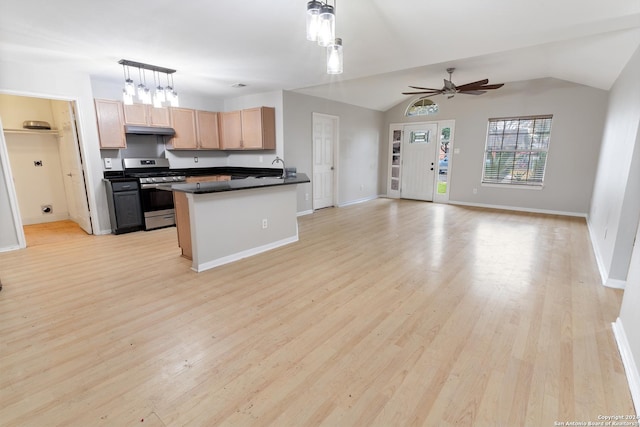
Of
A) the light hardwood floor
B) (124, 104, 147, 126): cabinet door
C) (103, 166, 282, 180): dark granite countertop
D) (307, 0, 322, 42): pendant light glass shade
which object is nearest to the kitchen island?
the light hardwood floor

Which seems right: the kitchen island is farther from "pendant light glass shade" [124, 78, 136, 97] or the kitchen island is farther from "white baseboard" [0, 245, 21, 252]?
"white baseboard" [0, 245, 21, 252]

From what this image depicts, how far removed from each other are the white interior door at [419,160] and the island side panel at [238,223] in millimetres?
4635

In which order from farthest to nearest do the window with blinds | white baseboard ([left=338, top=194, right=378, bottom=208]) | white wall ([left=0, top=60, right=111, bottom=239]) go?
white baseboard ([left=338, top=194, right=378, bottom=208]) → the window with blinds → white wall ([left=0, top=60, right=111, bottom=239])

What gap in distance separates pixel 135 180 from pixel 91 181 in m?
0.60

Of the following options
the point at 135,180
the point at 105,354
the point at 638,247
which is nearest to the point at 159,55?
the point at 135,180

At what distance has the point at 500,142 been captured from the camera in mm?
6582

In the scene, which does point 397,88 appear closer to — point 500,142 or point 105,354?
point 500,142

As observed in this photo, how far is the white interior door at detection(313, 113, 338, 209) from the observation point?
6340 mm

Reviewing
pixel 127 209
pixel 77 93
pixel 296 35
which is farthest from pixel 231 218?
pixel 77 93

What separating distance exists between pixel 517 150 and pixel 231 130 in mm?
6100

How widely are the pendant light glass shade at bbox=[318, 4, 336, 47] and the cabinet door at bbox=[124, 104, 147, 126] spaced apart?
174 inches

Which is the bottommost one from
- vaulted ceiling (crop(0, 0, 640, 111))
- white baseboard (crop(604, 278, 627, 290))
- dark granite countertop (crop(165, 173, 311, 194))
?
white baseboard (crop(604, 278, 627, 290))

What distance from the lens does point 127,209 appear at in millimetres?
4809

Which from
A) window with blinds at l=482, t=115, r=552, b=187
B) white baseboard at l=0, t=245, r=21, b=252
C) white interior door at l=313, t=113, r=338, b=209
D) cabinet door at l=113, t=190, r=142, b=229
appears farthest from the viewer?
white interior door at l=313, t=113, r=338, b=209
